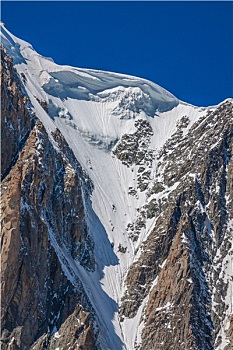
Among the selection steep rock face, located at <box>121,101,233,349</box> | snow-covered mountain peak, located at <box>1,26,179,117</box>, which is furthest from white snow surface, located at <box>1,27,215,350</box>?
steep rock face, located at <box>121,101,233,349</box>

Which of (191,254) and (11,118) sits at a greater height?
(11,118)

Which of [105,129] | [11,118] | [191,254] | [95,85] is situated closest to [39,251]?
[11,118]

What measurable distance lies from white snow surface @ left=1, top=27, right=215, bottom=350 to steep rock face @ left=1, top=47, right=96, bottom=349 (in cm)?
628

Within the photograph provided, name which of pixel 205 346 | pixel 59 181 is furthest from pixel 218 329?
pixel 59 181

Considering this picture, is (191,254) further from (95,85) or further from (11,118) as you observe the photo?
(95,85)

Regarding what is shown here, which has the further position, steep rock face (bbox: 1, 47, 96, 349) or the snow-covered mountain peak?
the snow-covered mountain peak

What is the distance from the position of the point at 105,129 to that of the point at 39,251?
52393 millimetres

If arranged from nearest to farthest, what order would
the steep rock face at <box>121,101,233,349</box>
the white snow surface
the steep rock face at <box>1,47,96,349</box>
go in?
the steep rock face at <box>1,47,96,349</box> → the steep rock face at <box>121,101,233,349</box> → the white snow surface

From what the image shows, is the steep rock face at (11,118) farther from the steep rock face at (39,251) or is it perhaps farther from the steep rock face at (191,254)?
the steep rock face at (191,254)

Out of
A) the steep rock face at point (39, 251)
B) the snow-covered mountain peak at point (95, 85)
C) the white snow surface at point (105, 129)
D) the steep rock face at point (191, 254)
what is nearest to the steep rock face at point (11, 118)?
the steep rock face at point (39, 251)

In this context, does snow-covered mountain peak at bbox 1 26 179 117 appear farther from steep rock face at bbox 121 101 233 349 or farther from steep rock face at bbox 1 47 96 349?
steep rock face at bbox 1 47 96 349

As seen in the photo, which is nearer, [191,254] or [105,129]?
[191,254]

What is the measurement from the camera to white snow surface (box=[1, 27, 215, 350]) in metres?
117

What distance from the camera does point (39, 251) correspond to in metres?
99.2
